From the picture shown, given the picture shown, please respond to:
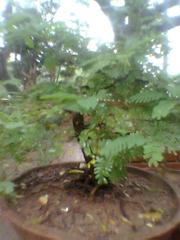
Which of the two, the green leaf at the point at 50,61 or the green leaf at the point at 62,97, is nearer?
the green leaf at the point at 62,97

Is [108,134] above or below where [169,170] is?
above

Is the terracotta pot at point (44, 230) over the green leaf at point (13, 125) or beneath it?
beneath

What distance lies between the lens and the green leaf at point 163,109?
1.89ft

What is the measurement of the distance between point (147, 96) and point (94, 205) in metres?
0.33

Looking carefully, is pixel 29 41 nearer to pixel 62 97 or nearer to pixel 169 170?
pixel 62 97

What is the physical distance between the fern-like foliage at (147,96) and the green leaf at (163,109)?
1.3 inches

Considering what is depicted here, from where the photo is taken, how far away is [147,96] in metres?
0.64

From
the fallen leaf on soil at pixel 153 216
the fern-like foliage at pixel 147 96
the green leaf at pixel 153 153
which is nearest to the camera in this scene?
the green leaf at pixel 153 153

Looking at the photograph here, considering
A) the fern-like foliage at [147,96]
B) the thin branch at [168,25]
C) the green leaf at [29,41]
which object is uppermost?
the thin branch at [168,25]

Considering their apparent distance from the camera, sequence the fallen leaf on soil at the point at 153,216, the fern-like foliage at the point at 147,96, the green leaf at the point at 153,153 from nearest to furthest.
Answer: the green leaf at the point at 153,153 → the fern-like foliage at the point at 147,96 → the fallen leaf on soil at the point at 153,216

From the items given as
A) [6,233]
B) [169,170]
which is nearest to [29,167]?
[6,233]

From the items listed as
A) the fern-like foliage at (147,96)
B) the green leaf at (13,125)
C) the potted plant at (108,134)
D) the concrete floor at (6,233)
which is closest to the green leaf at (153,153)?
the potted plant at (108,134)

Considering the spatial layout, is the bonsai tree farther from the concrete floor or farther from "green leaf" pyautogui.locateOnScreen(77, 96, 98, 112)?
the concrete floor

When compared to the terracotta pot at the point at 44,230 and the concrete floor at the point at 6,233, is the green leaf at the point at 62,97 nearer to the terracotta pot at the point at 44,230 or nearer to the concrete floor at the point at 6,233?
the terracotta pot at the point at 44,230
